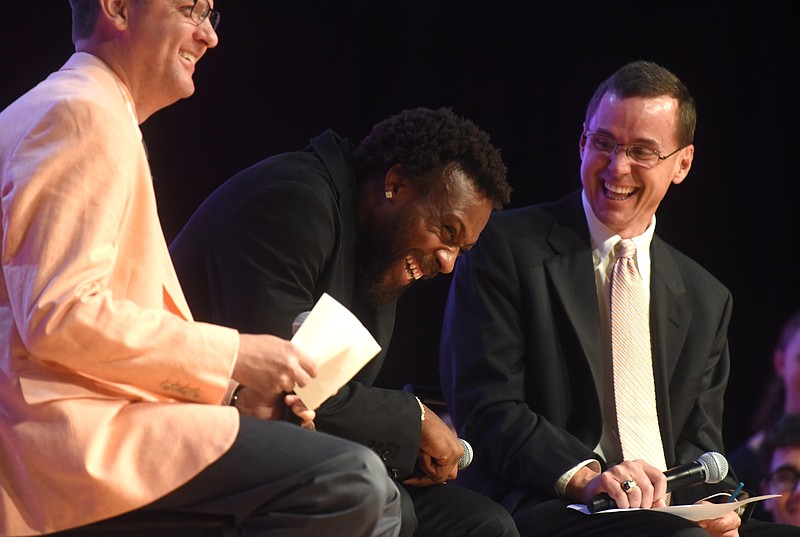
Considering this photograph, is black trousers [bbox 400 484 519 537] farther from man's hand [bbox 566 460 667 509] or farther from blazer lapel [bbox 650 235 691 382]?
blazer lapel [bbox 650 235 691 382]

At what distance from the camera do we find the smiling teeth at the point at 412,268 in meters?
2.64

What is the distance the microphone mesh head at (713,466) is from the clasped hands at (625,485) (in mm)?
130

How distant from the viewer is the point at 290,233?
7.79ft

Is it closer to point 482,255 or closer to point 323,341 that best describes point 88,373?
point 323,341

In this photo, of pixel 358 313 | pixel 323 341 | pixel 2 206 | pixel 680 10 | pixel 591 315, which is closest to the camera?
pixel 2 206

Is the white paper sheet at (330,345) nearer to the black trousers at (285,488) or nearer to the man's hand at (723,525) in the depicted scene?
the black trousers at (285,488)

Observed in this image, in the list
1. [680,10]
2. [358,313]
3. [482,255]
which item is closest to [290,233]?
Result: [358,313]

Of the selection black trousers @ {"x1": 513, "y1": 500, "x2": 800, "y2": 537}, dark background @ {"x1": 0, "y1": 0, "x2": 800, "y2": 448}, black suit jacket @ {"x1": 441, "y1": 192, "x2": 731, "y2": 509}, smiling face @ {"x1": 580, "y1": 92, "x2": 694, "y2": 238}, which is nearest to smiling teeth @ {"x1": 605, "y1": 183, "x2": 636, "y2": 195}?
smiling face @ {"x1": 580, "y1": 92, "x2": 694, "y2": 238}

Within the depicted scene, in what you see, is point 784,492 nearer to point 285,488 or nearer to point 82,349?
point 285,488

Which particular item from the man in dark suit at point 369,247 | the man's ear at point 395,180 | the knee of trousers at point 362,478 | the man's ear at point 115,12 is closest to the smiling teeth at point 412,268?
the man in dark suit at point 369,247

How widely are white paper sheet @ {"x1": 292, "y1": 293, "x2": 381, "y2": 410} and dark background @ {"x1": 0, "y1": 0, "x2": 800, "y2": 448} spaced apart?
1.93 m

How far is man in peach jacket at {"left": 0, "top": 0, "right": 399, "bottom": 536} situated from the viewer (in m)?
1.70

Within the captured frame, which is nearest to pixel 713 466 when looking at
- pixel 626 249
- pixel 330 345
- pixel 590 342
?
pixel 590 342

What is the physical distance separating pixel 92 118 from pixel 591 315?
67.8 inches
